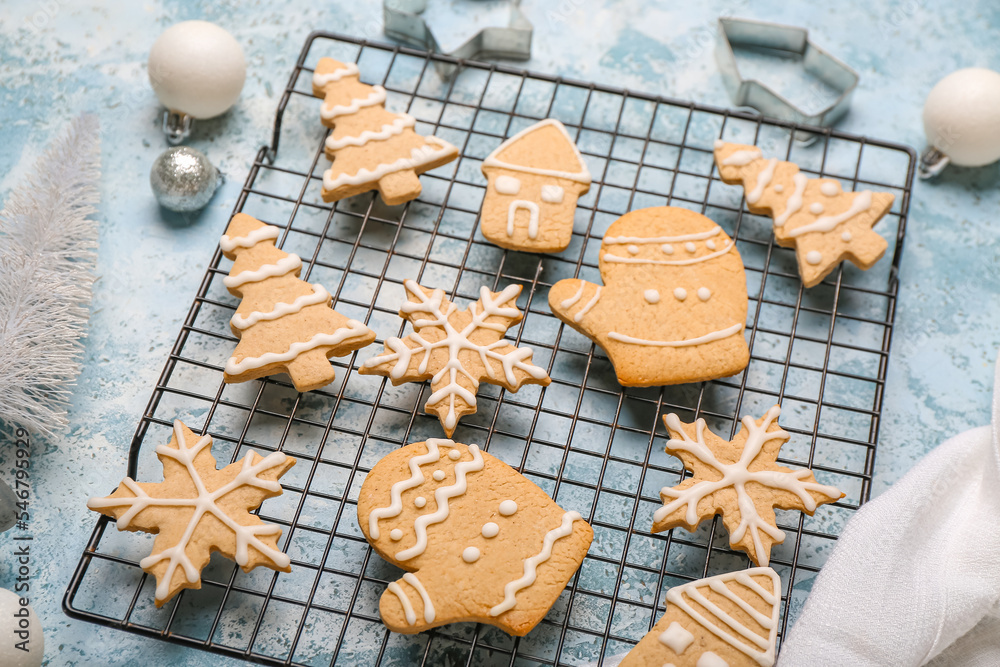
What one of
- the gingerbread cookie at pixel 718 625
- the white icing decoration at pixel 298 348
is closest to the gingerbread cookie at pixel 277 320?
Result: the white icing decoration at pixel 298 348

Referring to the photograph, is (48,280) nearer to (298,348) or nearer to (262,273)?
(262,273)

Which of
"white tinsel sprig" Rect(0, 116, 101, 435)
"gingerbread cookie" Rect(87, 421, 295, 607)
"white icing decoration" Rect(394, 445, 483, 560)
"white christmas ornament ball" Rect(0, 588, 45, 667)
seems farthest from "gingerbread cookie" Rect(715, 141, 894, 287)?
"white christmas ornament ball" Rect(0, 588, 45, 667)

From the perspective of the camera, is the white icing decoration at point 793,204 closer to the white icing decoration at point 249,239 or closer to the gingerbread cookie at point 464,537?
the gingerbread cookie at point 464,537

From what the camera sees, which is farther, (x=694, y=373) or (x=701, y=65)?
(x=701, y=65)

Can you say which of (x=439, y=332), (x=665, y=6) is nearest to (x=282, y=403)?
(x=439, y=332)

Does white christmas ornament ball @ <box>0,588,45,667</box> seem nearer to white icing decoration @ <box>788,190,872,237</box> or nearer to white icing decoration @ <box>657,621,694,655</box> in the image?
white icing decoration @ <box>657,621,694,655</box>

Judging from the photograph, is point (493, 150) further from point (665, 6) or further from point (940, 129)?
point (940, 129)
